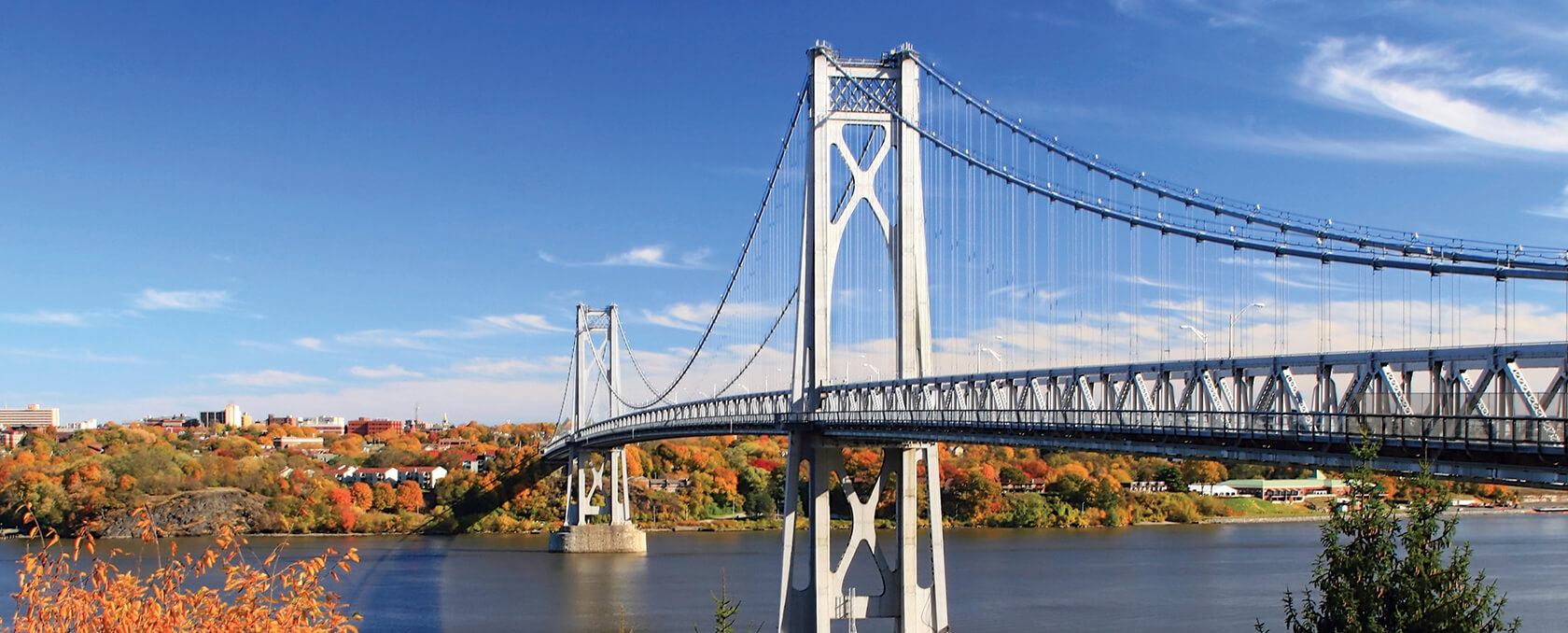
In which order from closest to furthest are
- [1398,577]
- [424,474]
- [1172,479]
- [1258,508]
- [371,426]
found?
[1398,577] → [1172,479] → [1258,508] → [424,474] → [371,426]

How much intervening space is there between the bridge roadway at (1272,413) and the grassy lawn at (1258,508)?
203 feet

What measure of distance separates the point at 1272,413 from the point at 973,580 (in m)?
29.8

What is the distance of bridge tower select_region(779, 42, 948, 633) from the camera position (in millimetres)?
28625

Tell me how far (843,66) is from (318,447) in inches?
3840

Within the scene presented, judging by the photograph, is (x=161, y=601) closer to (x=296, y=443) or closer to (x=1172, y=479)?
(x=1172, y=479)

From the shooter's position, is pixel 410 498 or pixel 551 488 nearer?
pixel 551 488

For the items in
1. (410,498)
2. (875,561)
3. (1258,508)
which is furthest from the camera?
(1258,508)

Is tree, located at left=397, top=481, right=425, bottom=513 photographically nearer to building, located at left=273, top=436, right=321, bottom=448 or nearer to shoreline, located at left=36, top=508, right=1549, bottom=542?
shoreline, located at left=36, top=508, right=1549, bottom=542

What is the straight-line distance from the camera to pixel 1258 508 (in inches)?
3393

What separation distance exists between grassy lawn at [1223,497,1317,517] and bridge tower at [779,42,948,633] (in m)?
59.0

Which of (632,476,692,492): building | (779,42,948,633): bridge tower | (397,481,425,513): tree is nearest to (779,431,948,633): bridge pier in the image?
(779,42,948,633): bridge tower

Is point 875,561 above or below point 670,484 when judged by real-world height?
above

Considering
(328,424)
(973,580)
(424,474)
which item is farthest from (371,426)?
(973,580)

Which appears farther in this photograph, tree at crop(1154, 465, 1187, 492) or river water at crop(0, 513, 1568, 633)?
tree at crop(1154, 465, 1187, 492)
